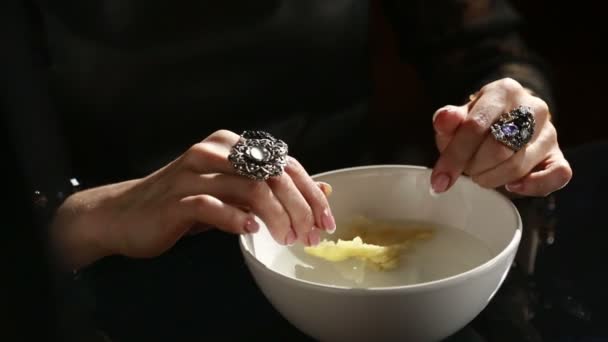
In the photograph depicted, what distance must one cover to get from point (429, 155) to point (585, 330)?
1.22 metres

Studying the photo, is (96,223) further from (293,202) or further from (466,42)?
(466,42)

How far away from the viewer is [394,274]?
0.67 m

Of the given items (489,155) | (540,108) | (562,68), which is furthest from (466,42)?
(562,68)

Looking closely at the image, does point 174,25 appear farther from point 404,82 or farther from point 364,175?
point 404,82

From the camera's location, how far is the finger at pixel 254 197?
664 mm

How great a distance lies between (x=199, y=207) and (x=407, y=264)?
20cm

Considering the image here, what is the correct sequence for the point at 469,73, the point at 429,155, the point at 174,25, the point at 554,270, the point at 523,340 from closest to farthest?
1. the point at 523,340
2. the point at 554,270
3. the point at 174,25
4. the point at 469,73
5. the point at 429,155

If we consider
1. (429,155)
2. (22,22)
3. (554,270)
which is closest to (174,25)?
(554,270)

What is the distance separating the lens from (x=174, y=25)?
1.01 metres

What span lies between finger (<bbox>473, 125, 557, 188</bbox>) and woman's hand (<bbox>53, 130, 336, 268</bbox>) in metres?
0.16

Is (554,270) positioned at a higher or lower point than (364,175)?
lower

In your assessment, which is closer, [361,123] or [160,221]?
[160,221]

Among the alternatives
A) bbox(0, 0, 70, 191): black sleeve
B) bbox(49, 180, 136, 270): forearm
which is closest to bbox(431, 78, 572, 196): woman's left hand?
bbox(49, 180, 136, 270): forearm

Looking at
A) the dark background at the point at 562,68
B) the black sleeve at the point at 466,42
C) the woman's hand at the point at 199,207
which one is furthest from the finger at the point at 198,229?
the dark background at the point at 562,68
